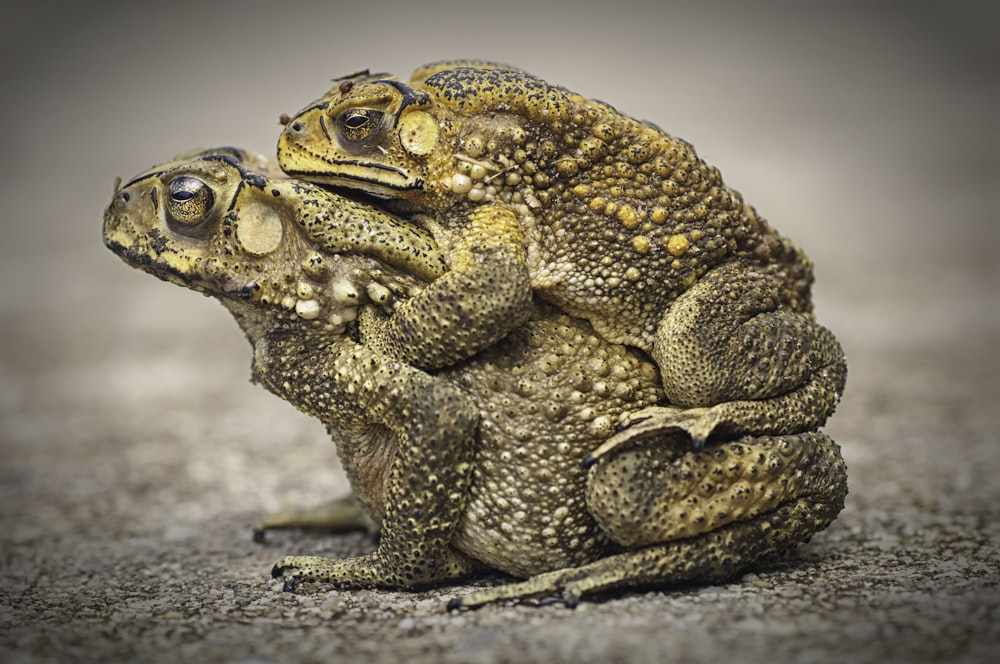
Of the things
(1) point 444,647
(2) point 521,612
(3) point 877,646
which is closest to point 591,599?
(2) point 521,612

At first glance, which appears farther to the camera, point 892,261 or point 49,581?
point 892,261

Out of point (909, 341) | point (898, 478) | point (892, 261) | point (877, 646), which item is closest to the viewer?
point (877, 646)

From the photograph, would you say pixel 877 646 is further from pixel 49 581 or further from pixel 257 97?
pixel 257 97

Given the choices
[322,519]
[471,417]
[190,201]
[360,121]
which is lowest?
[322,519]

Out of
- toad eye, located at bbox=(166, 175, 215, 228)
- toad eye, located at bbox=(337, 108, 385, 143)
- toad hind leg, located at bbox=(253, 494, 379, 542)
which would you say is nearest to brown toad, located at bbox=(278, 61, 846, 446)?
toad eye, located at bbox=(337, 108, 385, 143)

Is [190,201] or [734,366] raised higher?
[190,201]

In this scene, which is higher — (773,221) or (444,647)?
(773,221)

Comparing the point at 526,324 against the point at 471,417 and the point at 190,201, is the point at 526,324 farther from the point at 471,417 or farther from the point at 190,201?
the point at 190,201

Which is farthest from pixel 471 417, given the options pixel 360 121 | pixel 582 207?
pixel 360 121

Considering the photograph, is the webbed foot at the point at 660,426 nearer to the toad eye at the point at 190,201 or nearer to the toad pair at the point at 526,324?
the toad pair at the point at 526,324
